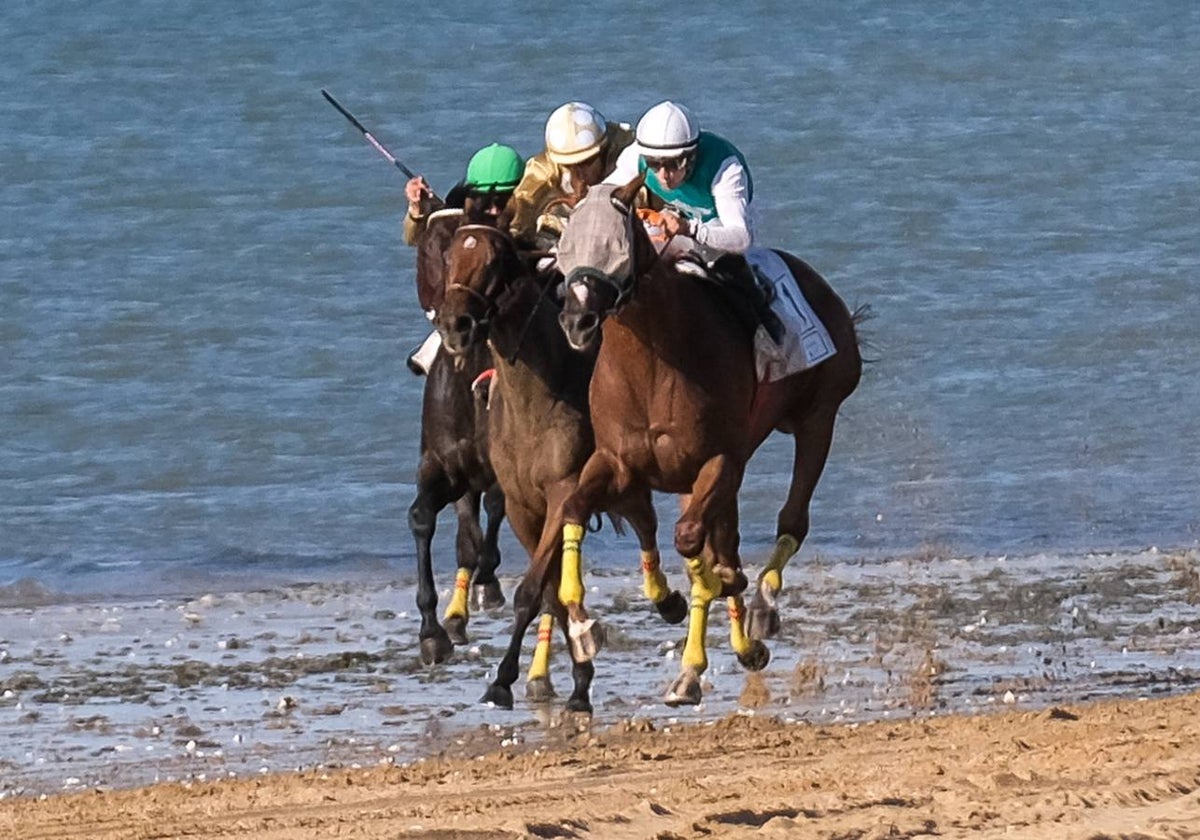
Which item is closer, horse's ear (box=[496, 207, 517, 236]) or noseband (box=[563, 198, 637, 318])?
noseband (box=[563, 198, 637, 318])

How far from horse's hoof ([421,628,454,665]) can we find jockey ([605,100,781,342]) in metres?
1.72

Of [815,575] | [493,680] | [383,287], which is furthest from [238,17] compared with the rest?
[493,680]

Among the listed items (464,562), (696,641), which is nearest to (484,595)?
(464,562)

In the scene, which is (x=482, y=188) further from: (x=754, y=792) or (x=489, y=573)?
(x=754, y=792)

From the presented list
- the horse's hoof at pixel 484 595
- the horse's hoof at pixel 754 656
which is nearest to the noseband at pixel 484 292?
the horse's hoof at pixel 754 656

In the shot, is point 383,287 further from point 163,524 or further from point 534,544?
point 534,544

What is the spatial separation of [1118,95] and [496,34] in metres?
7.34

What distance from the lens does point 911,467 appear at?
17.2m

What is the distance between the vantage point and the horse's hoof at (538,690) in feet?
35.0

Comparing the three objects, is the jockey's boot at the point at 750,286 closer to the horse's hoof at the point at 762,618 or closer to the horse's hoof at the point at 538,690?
the horse's hoof at the point at 762,618

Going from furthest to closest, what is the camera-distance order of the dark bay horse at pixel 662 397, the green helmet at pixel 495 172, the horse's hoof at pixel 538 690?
the green helmet at pixel 495 172, the horse's hoof at pixel 538 690, the dark bay horse at pixel 662 397

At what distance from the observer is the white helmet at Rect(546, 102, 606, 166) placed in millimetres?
11008

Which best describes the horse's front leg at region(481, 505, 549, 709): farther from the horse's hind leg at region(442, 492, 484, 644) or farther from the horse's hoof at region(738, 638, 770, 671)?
the horse's hoof at region(738, 638, 770, 671)

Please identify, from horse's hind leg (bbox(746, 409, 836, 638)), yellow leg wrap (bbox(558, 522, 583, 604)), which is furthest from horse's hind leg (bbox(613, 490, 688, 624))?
yellow leg wrap (bbox(558, 522, 583, 604))
